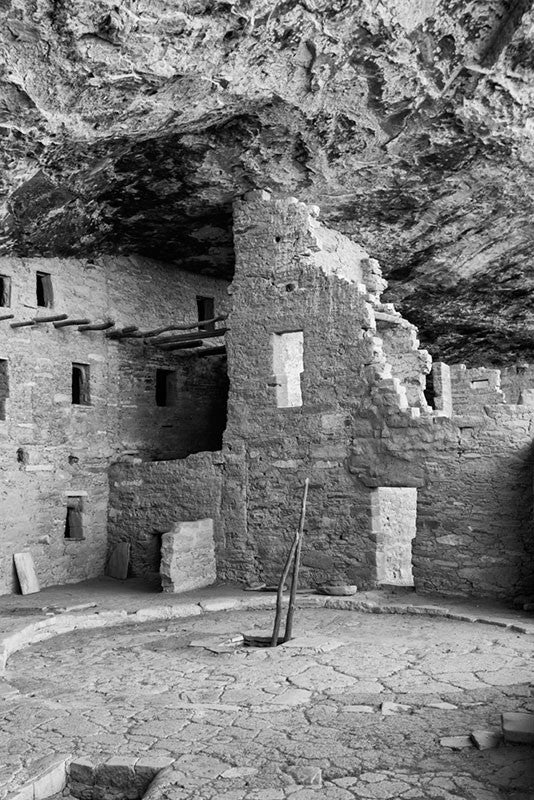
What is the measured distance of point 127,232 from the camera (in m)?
14.5

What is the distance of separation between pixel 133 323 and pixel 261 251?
325cm

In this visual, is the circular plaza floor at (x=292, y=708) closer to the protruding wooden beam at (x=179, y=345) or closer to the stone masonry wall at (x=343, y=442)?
the stone masonry wall at (x=343, y=442)

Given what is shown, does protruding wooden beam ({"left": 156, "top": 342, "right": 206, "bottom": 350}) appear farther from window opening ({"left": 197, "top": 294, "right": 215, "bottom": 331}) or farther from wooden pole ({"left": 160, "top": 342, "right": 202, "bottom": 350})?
window opening ({"left": 197, "top": 294, "right": 215, "bottom": 331})

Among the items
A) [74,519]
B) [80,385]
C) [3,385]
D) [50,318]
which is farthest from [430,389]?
[3,385]

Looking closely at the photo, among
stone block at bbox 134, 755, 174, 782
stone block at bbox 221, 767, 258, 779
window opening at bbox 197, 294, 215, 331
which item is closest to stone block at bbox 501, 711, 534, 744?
stone block at bbox 221, 767, 258, 779

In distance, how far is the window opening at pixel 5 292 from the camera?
1363cm

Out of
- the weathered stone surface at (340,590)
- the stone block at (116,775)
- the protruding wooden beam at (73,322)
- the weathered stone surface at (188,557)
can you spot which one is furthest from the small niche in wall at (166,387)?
the stone block at (116,775)

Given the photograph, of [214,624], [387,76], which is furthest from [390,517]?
[387,76]

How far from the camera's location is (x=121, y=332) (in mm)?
14977

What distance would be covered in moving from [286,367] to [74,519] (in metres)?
4.36

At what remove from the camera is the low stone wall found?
13.6 meters

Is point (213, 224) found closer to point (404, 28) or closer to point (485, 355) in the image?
point (404, 28)

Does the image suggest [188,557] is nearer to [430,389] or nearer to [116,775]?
[430,389]

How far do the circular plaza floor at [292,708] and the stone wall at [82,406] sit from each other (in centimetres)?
377
